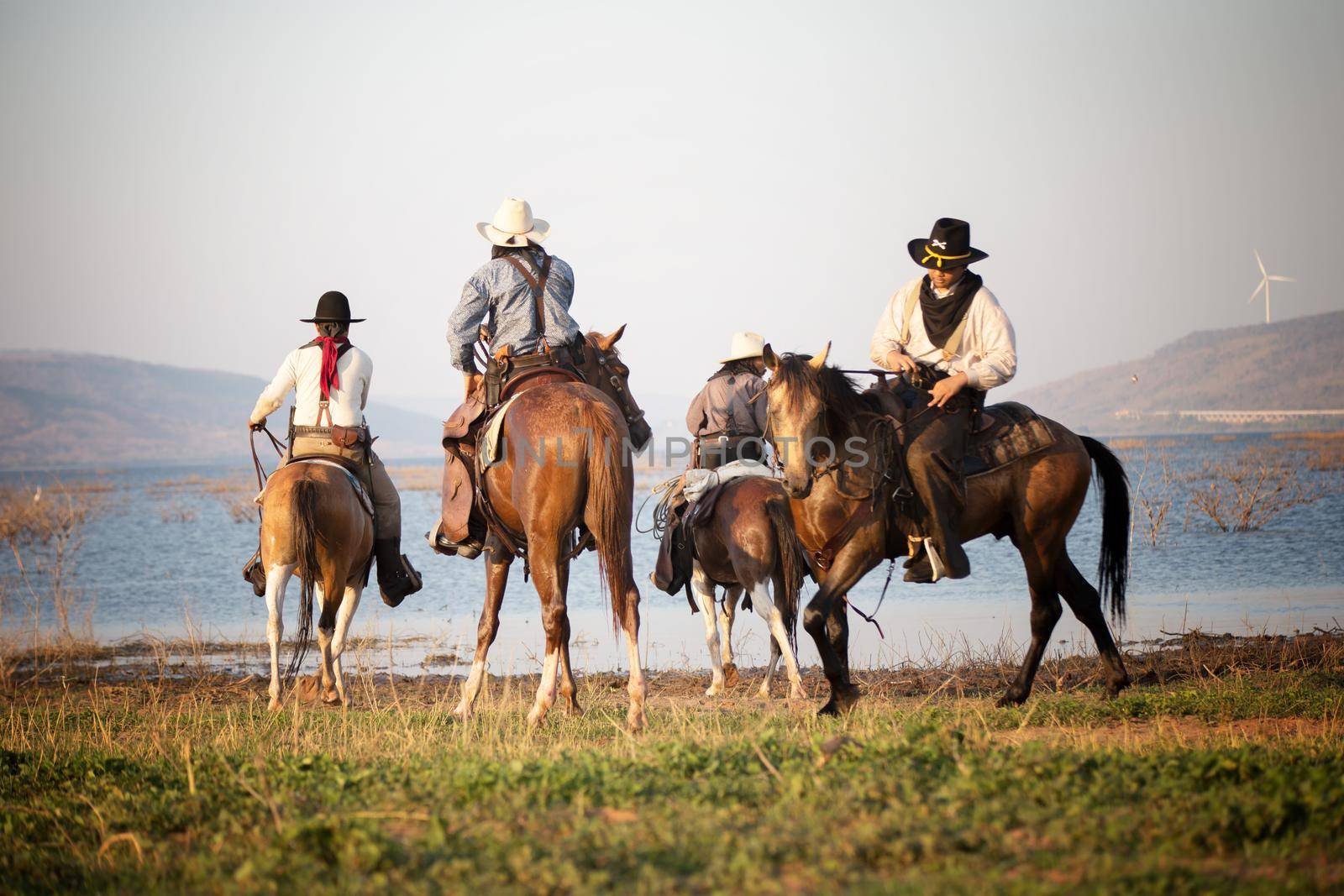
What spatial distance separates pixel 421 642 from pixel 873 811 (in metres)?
11.3

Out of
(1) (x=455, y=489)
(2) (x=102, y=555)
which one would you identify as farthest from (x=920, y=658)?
(2) (x=102, y=555)

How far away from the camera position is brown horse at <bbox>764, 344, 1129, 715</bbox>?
7926 millimetres

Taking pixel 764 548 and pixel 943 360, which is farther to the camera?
pixel 764 548

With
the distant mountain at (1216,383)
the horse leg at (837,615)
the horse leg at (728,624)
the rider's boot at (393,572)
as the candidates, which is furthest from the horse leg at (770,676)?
the distant mountain at (1216,383)

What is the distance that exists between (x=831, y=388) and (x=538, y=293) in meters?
2.27

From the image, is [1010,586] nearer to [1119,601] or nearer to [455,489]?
[1119,601]

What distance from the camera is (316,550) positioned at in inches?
390

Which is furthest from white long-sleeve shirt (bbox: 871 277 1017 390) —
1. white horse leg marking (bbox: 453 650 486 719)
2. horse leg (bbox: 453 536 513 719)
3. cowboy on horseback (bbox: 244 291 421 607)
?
cowboy on horseback (bbox: 244 291 421 607)

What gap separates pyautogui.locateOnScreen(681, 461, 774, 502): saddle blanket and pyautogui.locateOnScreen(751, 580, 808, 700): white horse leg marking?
3.64 ft

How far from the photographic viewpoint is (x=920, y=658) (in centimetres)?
1285

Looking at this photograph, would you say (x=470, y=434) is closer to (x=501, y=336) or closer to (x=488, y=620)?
(x=501, y=336)

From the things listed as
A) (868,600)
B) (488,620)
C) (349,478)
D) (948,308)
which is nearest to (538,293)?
(488,620)

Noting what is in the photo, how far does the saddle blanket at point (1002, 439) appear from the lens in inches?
344

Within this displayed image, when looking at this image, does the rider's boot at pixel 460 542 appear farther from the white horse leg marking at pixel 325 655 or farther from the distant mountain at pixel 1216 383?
the distant mountain at pixel 1216 383
